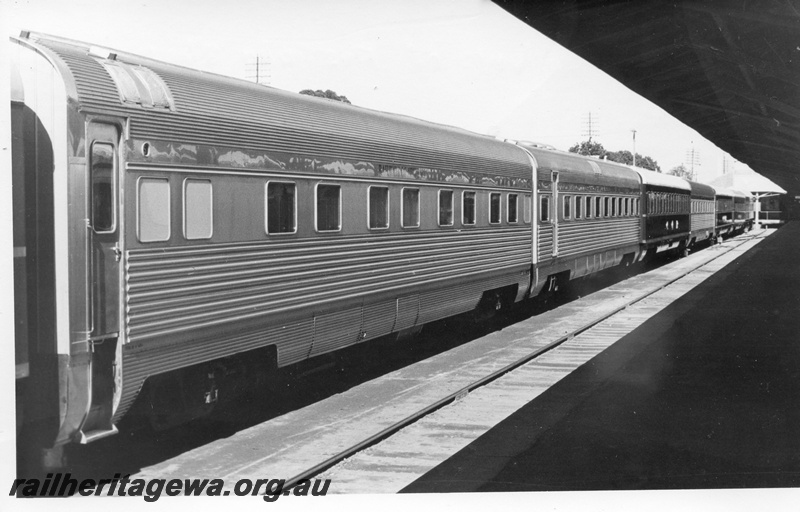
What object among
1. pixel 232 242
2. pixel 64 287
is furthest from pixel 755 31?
pixel 64 287

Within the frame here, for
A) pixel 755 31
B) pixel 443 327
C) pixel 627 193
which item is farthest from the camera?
pixel 627 193

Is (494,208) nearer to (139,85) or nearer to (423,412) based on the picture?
(423,412)

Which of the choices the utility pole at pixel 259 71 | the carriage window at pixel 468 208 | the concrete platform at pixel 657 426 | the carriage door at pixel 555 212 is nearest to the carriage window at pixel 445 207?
the carriage window at pixel 468 208

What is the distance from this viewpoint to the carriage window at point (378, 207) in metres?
9.57

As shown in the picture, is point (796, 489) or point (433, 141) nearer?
point (796, 489)

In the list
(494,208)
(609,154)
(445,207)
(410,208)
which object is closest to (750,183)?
(609,154)

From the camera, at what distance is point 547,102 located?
10.6 meters

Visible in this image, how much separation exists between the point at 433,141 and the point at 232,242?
15.7ft

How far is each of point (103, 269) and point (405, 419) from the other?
3.50 m

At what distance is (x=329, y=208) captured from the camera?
8695 millimetres

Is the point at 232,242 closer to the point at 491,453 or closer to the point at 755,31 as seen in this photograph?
the point at 491,453

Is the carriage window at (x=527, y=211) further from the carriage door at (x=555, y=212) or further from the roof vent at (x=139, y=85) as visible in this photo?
the roof vent at (x=139, y=85)

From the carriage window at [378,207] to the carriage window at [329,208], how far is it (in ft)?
2.25

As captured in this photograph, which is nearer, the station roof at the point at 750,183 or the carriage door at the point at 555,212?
the carriage door at the point at 555,212
